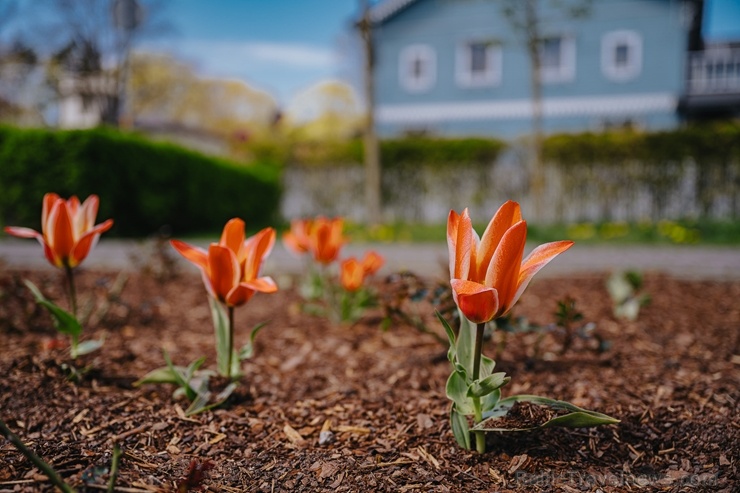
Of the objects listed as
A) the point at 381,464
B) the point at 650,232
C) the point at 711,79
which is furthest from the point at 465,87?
the point at 381,464

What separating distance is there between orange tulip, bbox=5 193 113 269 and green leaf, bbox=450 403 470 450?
1264 mm

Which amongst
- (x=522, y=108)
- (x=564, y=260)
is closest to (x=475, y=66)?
(x=522, y=108)

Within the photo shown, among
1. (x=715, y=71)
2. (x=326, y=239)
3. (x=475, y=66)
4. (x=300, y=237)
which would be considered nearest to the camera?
(x=326, y=239)

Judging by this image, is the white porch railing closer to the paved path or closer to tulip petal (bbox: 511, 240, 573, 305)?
the paved path

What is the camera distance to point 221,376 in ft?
6.02

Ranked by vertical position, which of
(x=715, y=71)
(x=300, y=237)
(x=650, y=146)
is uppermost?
(x=715, y=71)

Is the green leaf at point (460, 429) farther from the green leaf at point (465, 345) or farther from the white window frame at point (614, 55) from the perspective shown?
the white window frame at point (614, 55)

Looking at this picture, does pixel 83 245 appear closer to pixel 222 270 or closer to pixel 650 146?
pixel 222 270

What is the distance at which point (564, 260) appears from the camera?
5172 millimetres

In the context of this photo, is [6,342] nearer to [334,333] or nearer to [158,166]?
[334,333]

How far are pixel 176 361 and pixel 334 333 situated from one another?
0.91m

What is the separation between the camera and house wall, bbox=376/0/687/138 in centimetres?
2144

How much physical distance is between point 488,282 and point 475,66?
78.1 ft

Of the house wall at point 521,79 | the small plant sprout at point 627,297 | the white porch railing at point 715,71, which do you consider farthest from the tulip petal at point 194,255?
the white porch railing at point 715,71
